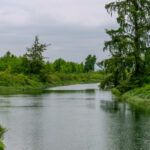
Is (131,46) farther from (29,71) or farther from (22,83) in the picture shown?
(29,71)

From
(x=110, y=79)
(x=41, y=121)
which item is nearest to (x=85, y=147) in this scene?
(x=41, y=121)

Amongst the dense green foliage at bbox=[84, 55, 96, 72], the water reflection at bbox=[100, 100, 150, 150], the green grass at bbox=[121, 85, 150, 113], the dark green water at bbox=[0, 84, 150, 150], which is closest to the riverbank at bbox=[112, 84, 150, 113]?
the green grass at bbox=[121, 85, 150, 113]

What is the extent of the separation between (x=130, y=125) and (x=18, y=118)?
8487 millimetres

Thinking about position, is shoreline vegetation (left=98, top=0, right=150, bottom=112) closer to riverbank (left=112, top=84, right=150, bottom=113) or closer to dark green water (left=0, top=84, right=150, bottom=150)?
riverbank (left=112, top=84, right=150, bottom=113)

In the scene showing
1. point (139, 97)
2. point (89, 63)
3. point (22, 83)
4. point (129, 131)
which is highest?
point (89, 63)

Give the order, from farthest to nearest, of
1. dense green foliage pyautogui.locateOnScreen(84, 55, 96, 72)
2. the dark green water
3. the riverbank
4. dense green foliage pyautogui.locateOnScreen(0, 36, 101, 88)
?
dense green foliage pyautogui.locateOnScreen(84, 55, 96, 72) → dense green foliage pyautogui.locateOnScreen(0, 36, 101, 88) → the riverbank → the dark green water

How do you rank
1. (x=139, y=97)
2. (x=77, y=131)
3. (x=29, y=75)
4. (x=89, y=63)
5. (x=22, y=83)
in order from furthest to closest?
(x=89, y=63) → (x=29, y=75) → (x=22, y=83) → (x=139, y=97) → (x=77, y=131)

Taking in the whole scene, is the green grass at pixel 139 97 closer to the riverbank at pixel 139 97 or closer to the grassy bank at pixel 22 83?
the riverbank at pixel 139 97

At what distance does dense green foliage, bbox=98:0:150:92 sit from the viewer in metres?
39.4

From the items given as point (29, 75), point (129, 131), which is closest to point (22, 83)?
point (29, 75)

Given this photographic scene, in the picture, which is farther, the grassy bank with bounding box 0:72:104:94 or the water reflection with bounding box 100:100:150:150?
the grassy bank with bounding box 0:72:104:94

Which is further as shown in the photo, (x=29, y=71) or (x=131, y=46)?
(x=29, y=71)

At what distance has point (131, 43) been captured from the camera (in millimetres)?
38812

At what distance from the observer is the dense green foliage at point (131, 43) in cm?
3941
